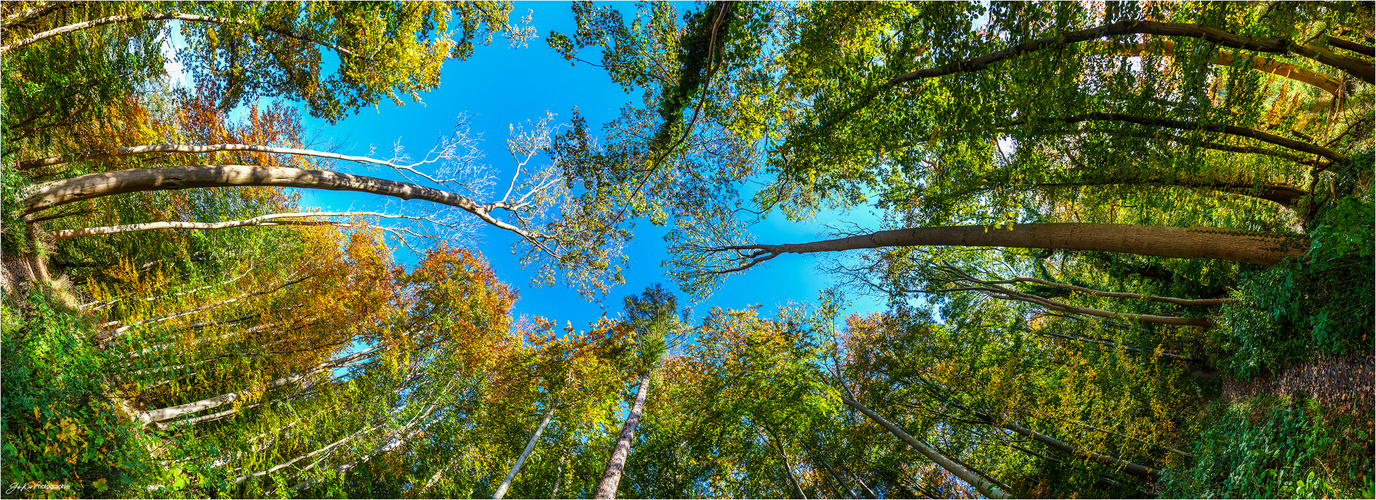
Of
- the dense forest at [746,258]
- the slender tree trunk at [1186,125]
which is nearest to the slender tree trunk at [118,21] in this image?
the dense forest at [746,258]

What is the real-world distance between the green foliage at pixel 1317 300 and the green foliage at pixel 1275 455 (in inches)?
28.9

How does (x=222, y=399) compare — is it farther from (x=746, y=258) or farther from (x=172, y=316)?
(x=746, y=258)

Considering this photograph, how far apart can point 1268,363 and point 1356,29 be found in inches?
174

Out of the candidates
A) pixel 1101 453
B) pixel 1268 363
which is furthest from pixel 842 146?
pixel 1101 453

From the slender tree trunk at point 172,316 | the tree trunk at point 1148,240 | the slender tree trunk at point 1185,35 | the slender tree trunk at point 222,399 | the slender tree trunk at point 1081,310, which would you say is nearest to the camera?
the slender tree trunk at point 1185,35

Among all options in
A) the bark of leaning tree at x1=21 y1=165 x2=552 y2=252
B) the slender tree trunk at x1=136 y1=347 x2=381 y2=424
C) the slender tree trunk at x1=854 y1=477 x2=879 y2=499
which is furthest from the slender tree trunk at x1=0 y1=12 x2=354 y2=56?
the slender tree trunk at x1=854 y1=477 x2=879 y2=499

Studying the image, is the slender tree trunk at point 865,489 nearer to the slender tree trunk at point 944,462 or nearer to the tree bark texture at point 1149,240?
the slender tree trunk at point 944,462

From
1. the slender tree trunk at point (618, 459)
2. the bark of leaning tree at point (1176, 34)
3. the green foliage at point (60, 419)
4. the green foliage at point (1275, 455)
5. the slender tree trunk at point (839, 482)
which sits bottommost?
the green foliage at point (60, 419)

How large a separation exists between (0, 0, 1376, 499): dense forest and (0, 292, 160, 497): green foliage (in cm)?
4

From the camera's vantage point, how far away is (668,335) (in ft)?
50.4

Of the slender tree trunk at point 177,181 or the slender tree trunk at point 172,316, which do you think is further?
the slender tree trunk at point 172,316

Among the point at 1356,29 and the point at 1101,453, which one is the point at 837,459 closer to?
the point at 1101,453

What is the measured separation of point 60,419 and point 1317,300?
48.3 feet

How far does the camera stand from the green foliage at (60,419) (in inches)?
195
